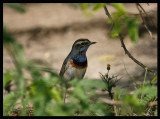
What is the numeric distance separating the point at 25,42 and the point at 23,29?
570 millimetres

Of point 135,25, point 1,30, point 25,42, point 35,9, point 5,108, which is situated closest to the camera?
point 1,30

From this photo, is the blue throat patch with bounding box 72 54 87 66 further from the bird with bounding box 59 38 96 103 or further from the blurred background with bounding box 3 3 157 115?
the blurred background with bounding box 3 3 157 115

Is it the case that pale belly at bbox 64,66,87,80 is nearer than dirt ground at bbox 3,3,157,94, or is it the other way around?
pale belly at bbox 64,66,87,80

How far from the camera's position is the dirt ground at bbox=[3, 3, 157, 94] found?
28.0 ft

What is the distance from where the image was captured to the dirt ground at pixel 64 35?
28.0ft

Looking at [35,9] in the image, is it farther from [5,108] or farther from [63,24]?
[5,108]

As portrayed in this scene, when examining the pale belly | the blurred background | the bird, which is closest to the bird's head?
the bird

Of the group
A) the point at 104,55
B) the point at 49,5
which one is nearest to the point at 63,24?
the point at 49,5

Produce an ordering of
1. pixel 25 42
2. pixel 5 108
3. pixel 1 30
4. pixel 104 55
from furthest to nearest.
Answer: pixel 25 42, pixel 104 55, pixel 5 108, pixel 1 30

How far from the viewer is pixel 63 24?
1034 centimetres

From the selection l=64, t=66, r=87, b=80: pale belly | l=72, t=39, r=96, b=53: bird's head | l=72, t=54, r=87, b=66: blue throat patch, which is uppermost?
l=72, t=39, r=96, b=53: bird's head

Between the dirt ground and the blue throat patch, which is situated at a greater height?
the dirt ground

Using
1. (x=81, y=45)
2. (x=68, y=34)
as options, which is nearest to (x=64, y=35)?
(x=68, y=34)

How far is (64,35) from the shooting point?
404 inches
